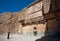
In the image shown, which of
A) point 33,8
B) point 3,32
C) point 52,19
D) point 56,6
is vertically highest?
point 33,8

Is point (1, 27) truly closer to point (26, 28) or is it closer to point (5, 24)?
point (5, 24)

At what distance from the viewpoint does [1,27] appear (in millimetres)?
17844

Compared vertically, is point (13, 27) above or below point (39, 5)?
below

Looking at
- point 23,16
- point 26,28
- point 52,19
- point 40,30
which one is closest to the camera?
point 52,19

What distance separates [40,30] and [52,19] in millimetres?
2654

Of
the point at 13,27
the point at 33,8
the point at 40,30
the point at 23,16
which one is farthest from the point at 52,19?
the point at 13,27

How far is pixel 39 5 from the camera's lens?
9617 millimetres

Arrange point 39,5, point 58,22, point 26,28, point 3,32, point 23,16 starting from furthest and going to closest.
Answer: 1. point 3,32
2. point 23,16
3. point 26,28
4. point 39,5
5. point 58,22

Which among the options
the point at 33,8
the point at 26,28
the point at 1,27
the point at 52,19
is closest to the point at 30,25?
the point at 26,28

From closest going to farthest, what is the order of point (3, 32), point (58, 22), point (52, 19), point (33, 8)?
point (58, 22) → point (52, 19) → point (33, 8) → point (3, 32)

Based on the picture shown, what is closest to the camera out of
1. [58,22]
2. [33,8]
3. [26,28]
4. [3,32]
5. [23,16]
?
[58,22]

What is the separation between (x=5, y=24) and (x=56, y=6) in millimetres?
13332

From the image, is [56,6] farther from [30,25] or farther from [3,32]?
[3,32]

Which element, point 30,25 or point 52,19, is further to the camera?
point 30,25
